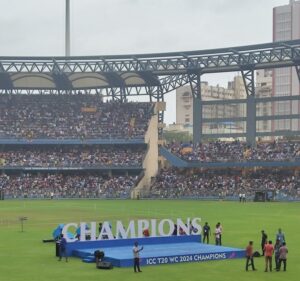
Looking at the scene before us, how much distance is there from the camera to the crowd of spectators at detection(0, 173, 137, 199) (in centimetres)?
10019

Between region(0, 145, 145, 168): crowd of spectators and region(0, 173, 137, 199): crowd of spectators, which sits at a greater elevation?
region(0, 145, 145, 168): crowd of spectators

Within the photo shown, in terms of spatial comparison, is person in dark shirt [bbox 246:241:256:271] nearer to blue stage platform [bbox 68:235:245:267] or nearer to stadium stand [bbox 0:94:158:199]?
blue stage platform [bbox 68:235:245:267]

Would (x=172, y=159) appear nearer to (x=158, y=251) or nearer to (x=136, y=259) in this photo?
(x=158, y=251)

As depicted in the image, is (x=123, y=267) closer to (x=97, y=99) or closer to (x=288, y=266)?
(x=288, y=266)

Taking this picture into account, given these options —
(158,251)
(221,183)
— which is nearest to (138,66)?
(221,183)

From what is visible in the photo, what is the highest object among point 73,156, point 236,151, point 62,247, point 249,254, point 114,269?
point 236,151

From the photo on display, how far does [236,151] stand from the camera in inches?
4124

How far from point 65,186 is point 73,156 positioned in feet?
25.1

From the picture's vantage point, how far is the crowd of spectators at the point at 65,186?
3944 inches

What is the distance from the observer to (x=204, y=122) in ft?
360

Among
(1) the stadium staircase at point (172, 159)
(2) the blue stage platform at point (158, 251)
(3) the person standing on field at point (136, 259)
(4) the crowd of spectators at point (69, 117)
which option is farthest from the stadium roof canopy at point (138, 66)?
(3) the person standing on field at point (136, 259)

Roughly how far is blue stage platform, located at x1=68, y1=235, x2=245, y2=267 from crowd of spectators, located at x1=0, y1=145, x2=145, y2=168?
69985 mm

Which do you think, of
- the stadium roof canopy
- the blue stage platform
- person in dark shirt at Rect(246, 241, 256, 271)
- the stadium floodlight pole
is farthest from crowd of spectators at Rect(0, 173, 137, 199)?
person in dark shirt at Rect(246, 241, 256, 271)

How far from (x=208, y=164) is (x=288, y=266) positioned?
243 ft
